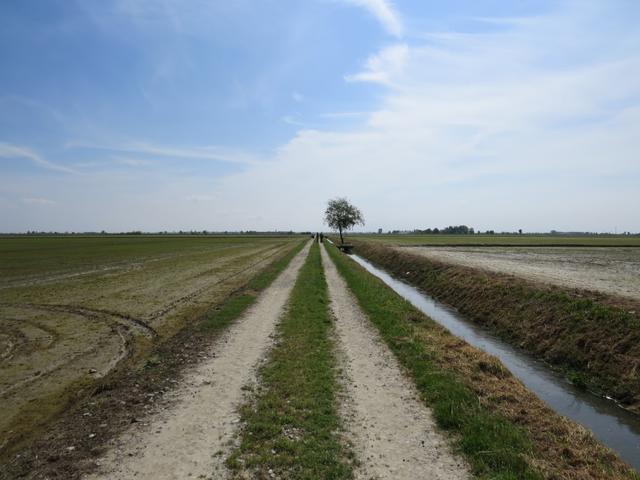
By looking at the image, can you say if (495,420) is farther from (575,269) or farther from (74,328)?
(575,269)

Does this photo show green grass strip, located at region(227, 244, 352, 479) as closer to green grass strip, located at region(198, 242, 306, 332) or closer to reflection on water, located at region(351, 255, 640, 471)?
green grass strip, located at region(198, 242, 306, 332)

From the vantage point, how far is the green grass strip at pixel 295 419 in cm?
585

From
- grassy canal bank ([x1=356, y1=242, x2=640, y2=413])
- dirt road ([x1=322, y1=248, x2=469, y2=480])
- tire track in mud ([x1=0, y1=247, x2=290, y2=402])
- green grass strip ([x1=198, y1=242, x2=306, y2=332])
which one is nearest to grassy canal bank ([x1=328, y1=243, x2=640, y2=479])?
dirt road ([x1=322, y1=248, x2=469, y2=480])

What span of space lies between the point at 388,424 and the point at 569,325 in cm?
993

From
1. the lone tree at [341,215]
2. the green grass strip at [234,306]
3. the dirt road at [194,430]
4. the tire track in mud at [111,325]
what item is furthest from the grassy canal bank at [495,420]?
the lone tree at [341,215]

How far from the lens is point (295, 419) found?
7.32 metres

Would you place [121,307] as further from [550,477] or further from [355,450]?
[550,477]

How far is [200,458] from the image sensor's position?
19.9ft

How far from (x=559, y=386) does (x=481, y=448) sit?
19.4 feet

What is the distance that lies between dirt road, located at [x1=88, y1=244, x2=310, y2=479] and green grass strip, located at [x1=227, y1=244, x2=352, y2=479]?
38 centimetres

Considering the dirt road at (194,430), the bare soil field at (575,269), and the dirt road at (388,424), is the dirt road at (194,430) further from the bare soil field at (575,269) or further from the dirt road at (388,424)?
the bare soil field at (575,269)

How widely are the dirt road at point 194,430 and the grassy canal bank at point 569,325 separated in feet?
30.9

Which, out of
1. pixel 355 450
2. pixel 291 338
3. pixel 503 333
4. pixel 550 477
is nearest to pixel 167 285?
pixel 291 338

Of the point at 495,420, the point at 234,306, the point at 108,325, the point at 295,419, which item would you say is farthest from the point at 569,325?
the point at 108,325
